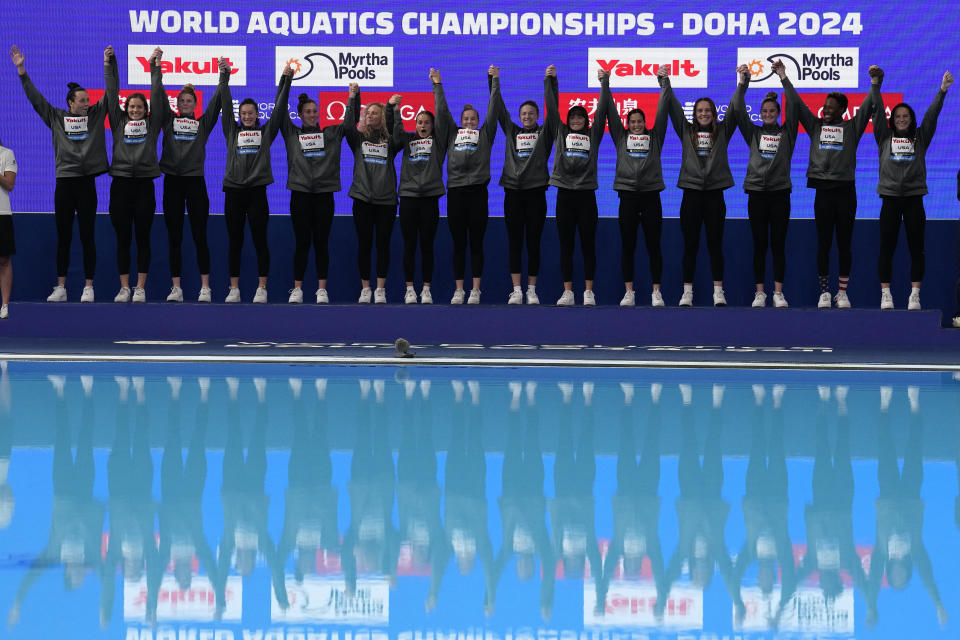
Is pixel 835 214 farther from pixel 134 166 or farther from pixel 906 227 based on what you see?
pixel 134 166

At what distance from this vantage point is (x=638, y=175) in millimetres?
8320

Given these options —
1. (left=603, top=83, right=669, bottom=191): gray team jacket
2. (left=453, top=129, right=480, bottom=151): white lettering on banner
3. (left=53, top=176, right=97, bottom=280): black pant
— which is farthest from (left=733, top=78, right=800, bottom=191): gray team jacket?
(left=53, top=176, right=97, bottom=280): black pant

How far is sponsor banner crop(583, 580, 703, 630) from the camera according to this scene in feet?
6.78

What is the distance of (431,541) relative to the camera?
2.57 m

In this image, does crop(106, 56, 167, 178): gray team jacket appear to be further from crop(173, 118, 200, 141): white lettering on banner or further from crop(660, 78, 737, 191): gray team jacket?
crop(660, 78, 737, 191): gray team jacket

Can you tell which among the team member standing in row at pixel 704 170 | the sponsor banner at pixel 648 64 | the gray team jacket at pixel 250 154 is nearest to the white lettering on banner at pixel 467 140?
the gray team jacket at pixel 250 154

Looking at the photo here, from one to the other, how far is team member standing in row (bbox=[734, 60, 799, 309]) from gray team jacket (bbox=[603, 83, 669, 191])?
587mm

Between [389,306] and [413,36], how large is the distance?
98.3 inches

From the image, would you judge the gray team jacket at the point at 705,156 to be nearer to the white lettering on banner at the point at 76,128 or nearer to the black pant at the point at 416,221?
the black pant at the point at 416,221

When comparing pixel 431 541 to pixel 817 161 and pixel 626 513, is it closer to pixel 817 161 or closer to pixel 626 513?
pixel 626 513

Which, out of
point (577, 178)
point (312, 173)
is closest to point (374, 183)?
point (312, 173)

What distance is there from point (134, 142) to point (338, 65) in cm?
193

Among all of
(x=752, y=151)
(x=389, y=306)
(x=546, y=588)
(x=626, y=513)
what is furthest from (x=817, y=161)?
(x=546, y=588)

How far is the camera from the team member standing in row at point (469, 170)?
834cm
